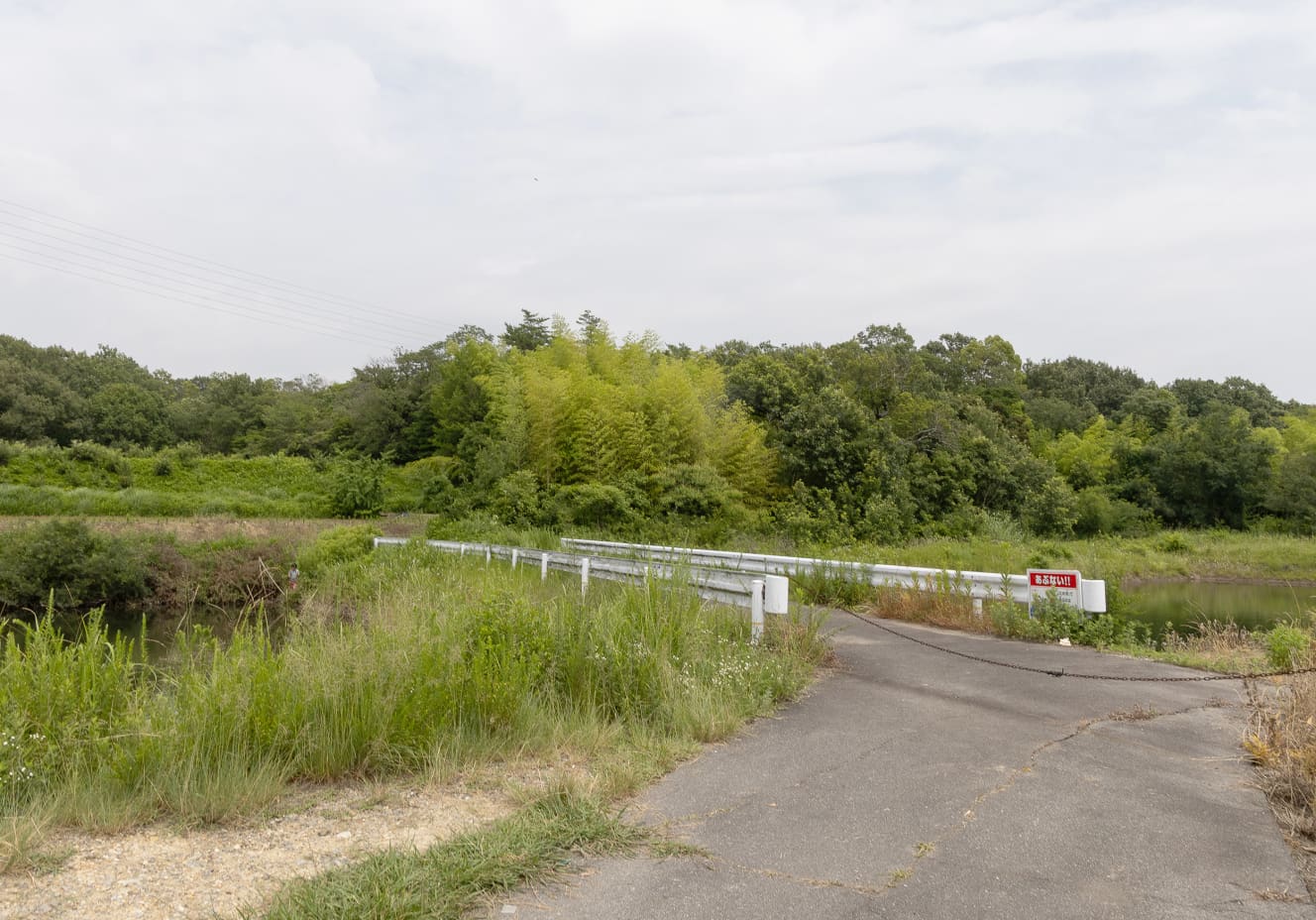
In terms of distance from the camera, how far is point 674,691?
20.8 ft

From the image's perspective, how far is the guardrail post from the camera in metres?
8.19

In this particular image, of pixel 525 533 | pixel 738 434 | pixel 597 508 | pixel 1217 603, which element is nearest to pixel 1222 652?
pixel 525 533

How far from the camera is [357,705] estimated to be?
17.4ft

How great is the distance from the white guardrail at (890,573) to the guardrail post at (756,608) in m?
0.69

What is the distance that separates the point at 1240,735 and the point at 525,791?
15.2ft

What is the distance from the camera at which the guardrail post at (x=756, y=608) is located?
8.19m

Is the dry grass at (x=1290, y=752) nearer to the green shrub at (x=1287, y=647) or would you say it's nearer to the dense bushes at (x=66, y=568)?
the green shrub at (x=1287, y=647)

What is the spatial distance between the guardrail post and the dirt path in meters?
3.86

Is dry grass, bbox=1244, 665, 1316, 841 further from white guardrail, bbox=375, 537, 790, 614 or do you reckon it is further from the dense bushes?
the dense bushes

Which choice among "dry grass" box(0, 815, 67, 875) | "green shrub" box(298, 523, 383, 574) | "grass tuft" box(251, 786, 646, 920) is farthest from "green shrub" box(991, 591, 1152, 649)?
"green shrub" box(298, 523, 383, 574)

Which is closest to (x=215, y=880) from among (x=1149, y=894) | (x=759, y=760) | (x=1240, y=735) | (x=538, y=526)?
(x=759, y=760)

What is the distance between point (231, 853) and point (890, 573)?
910 cm

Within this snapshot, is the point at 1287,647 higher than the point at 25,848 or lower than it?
higher

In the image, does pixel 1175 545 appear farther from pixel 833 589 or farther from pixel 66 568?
pixel 66 568
